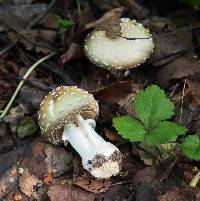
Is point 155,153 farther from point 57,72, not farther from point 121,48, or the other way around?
point 57,72

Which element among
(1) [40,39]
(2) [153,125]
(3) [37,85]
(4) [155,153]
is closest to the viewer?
(2) [153,125]

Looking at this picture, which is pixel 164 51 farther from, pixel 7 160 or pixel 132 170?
pixel 7 160

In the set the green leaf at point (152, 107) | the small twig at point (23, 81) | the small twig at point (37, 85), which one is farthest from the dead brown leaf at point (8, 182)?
the green leaf at point (152, 107)

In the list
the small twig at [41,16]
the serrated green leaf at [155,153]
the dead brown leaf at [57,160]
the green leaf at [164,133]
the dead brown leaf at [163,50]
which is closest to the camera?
the green leaf at [164,133]

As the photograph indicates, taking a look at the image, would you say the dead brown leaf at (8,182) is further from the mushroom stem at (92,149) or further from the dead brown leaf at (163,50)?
the dead brown leaf at (163,50)

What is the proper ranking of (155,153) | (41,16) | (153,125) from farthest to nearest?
(41,16) → (155,153) → (153,125)

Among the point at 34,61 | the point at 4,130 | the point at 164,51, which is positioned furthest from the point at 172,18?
the point at 4,130

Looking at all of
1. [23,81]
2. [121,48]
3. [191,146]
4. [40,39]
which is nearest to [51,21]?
[40,39]
